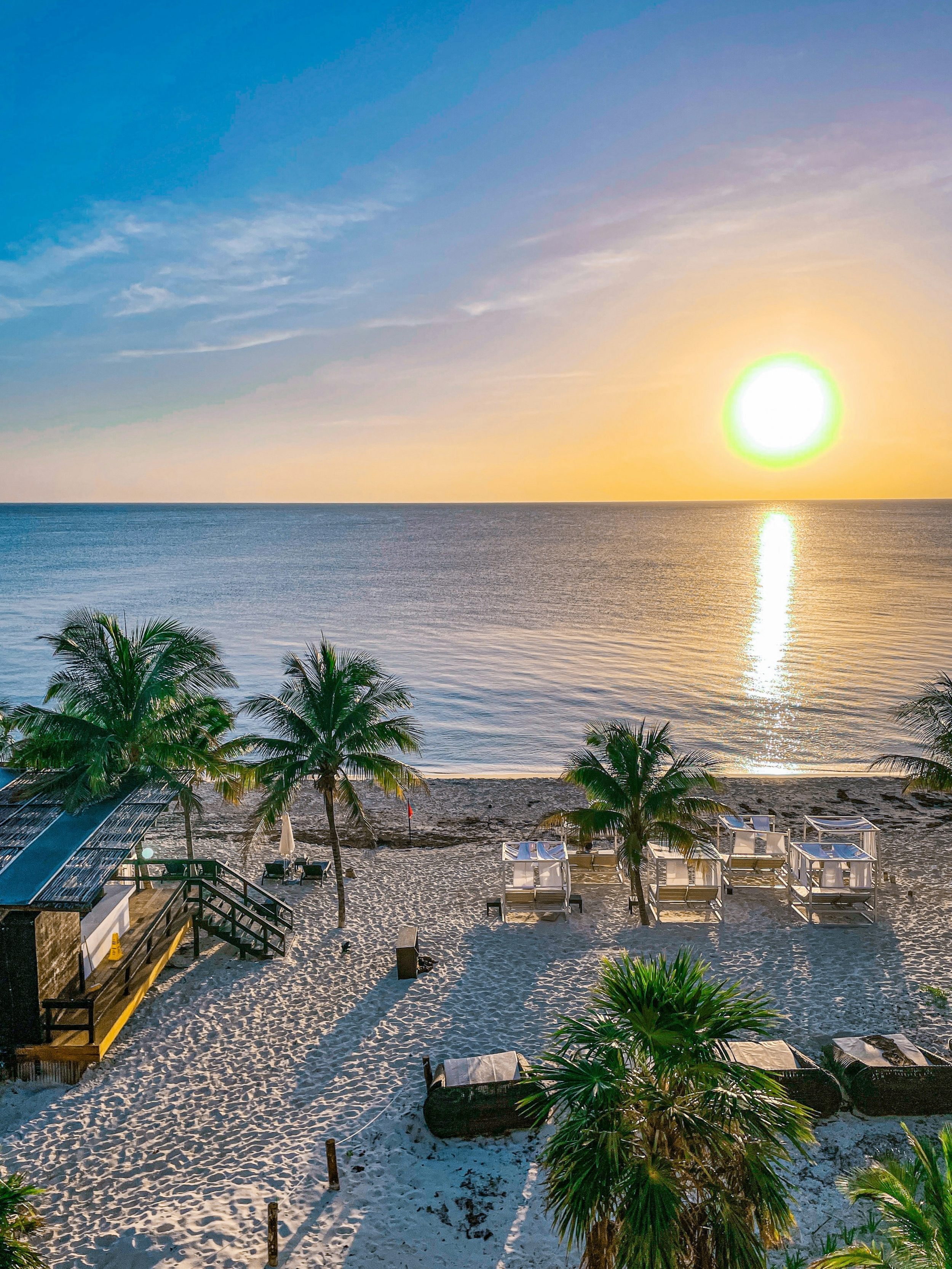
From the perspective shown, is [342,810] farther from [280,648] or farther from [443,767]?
[280,648]

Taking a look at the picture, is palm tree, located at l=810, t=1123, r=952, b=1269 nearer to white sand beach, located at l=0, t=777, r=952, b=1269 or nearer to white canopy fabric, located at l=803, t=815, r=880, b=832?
Result: white sand beach, located at l=0, t=777, r=952, b=1269

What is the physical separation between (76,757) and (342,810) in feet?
38.1

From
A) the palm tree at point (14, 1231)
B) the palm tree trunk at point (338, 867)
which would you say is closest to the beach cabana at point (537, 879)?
the palm tree trunk at point (338, 867)

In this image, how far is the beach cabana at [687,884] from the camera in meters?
17.2

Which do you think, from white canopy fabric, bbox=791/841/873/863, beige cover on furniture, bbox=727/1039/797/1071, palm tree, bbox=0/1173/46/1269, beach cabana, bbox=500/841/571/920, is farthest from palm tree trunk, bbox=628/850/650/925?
palm tree, bbox=0/1173/46/1269

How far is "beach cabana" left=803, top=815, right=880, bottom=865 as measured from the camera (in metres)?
18.3

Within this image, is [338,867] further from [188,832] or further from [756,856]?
[756,856]

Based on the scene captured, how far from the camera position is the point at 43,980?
11352 millimetres

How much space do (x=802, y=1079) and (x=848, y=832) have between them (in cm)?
1042

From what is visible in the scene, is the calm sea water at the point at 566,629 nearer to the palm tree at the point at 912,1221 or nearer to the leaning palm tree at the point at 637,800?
the leaning palm tree at the point at 637,800

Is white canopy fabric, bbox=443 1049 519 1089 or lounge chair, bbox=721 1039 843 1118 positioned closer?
white canopy fabric, bbox=443 1049 519 1089

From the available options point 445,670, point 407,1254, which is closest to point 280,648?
point 445,670

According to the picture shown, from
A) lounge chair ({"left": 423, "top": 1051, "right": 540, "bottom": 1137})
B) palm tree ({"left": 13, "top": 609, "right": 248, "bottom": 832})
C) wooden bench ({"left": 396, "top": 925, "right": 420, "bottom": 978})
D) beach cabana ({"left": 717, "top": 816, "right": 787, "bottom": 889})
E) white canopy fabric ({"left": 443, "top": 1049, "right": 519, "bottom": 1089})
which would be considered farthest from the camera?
beach cabana ({"left": 717, "top": 816, "right": 787, "bottom": 889})

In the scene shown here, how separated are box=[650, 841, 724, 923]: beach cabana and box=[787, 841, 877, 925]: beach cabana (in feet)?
5.71
